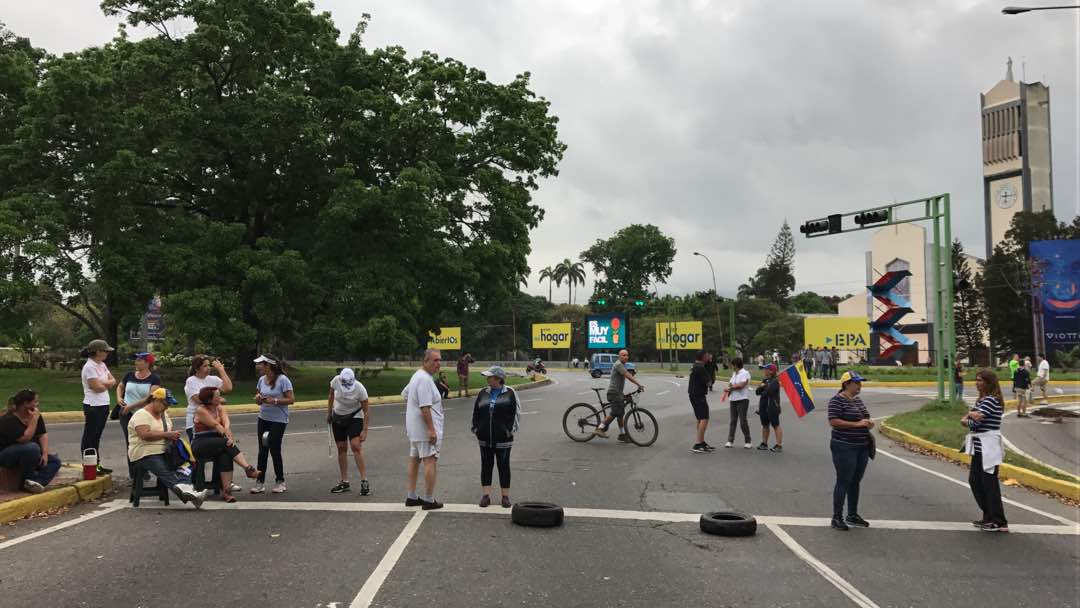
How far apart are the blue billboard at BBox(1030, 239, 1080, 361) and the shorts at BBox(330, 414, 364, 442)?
52.5 metres

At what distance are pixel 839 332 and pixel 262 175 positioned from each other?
48.5 m

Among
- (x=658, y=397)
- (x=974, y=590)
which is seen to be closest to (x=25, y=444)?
(x=974, y=590)

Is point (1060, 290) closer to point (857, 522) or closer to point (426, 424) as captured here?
point (857, 522)

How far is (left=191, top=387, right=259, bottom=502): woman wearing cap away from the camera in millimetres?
8148

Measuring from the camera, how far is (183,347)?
57.1 metres

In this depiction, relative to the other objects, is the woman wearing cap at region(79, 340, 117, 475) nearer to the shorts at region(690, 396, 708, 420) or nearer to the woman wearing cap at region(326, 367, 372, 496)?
the woman wearing cap at region(326, 367, 372, 496)

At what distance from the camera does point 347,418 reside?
8.57m

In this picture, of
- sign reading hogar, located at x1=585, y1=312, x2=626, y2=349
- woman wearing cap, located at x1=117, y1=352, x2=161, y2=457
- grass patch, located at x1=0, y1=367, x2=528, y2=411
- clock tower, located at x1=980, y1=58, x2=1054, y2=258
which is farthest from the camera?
clock tower, located at x1=980, y1=58, x2=1054, y2=258

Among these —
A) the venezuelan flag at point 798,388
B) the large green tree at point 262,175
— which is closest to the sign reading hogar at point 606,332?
the large green tree at point 262,175

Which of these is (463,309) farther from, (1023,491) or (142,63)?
(1023,491)

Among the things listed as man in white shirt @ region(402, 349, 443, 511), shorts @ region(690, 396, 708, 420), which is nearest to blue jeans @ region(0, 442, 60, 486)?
man in white shirt @ region(402, 349, 443, 511)

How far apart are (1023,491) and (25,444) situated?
12.6m

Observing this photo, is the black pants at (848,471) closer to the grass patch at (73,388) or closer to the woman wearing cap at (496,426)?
the woman wearing cap at (496,426)

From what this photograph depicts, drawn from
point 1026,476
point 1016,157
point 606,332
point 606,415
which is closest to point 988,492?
point 1026,476
